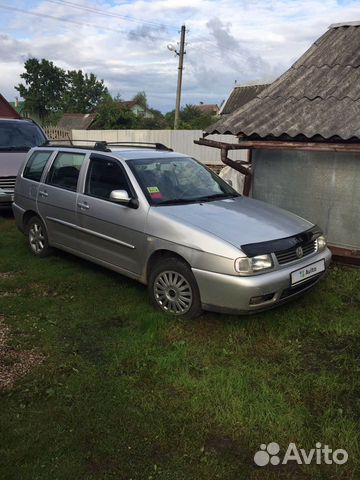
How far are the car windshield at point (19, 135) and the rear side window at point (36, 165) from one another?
3.33 m

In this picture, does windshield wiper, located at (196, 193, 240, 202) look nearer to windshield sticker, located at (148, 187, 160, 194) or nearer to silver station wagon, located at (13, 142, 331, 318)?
silver station wagon, located at (13, 142, 331, 318)

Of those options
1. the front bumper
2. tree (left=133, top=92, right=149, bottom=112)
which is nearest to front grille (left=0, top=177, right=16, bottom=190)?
the front bumper

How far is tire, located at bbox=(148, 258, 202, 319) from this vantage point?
4195 millimetres

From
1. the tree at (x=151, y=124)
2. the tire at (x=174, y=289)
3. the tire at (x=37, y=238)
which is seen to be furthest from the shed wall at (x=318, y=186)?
the tree at (x=151, y=124)

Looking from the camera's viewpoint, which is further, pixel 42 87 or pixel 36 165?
pixel 42 87

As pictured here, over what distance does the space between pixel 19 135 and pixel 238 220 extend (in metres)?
7.31

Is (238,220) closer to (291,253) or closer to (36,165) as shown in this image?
(291,253)

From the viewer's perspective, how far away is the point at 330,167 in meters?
6.19

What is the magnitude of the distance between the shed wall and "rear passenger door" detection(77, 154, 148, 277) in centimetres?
271

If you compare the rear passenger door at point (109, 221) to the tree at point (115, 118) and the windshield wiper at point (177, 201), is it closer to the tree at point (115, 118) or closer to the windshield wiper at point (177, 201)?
the windshield wiper at point (177, 201)

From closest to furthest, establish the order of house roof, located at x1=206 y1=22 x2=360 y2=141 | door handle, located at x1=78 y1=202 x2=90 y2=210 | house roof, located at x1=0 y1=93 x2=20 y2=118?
1. door handle, located at x1=78 y1=202 x2=90 y2=210
2. house roof, located at x1=206 y1=22 x2=360 y2=141
3. house roof, located at x1=0 y1=93 x2=20 y2=118

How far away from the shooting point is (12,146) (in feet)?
31.9

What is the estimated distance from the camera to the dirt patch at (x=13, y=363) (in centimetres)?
342

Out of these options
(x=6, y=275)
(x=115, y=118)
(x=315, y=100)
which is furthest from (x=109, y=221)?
(x=115, y=118)
